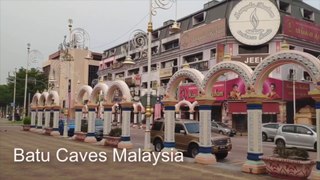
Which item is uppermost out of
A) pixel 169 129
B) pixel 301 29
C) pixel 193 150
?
pixel 301 29

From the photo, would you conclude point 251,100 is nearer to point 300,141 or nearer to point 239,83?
point 300,141

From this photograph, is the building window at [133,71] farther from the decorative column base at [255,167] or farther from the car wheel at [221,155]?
the decorative column base at [255,167]

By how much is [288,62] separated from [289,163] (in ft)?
11.0

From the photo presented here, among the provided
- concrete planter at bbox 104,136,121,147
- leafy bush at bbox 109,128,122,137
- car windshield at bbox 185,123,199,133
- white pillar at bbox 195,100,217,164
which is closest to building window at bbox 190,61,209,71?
leafy bush at bbox 109,128,122,137

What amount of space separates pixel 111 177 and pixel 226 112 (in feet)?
93.3

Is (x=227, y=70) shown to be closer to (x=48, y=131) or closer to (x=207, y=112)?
(x=207, y=112)

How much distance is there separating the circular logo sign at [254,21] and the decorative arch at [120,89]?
61.3 ft

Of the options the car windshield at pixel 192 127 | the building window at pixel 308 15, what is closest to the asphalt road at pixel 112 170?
the car windshield at pixel 192 127

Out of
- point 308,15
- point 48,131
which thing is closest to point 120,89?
point 48,131

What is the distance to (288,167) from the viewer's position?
11.6 metres

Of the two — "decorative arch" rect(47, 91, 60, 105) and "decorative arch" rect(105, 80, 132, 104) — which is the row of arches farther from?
"decorative arch" rect(47, 91, 60, 105)

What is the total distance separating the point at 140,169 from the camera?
13.1 metres

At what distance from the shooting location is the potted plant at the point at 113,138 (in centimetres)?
2073
